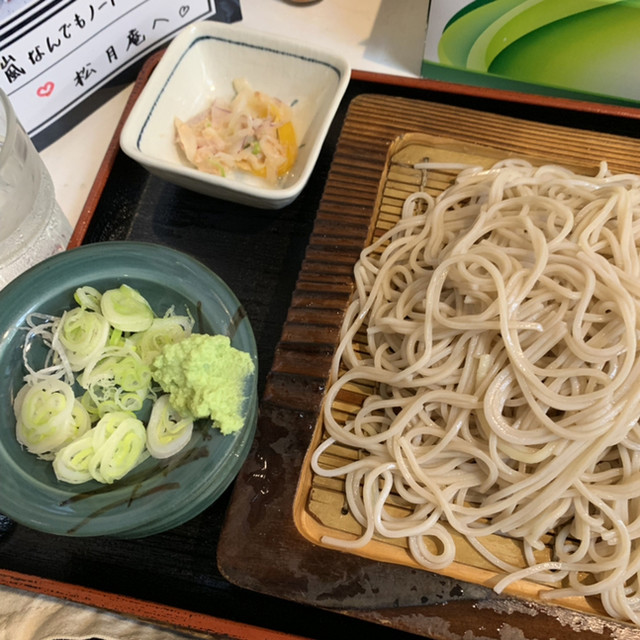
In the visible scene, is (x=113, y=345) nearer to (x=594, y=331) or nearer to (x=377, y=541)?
(x=377, y=541)

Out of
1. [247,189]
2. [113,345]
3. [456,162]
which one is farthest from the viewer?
[456,162]

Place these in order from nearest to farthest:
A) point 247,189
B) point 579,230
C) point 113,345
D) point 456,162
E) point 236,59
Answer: point 113,345, point 579,230, point 247,189, point 456,162, point 236,59

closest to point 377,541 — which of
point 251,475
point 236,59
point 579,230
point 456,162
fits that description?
point 251,475

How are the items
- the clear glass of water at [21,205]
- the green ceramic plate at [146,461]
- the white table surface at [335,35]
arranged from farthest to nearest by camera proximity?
the white table surface at [335,35]
the clear glass of water at [21,205]
the green ceramic plate at [146,461]

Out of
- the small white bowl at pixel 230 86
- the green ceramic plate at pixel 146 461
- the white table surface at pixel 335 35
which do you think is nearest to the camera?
the green ceramic plate at pixel 146 461

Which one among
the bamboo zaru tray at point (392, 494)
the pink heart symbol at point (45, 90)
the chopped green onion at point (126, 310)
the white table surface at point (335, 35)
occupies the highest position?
the pink heart symbol at point (45, 90)

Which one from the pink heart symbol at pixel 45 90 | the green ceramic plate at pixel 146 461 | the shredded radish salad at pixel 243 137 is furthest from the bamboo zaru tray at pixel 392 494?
the pink heart symbol at pixel 45 90

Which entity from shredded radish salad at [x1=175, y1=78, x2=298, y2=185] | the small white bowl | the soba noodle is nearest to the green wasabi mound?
the soba noodle

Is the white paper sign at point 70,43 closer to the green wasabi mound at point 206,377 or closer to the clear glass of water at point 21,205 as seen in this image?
the clear glass of water at point 21,205
